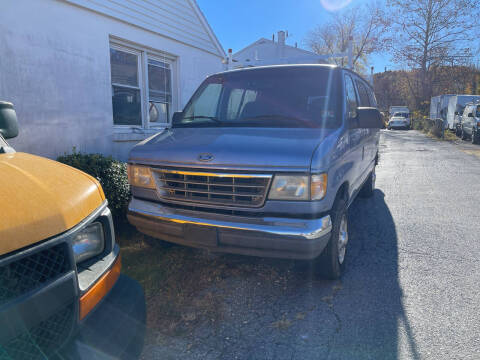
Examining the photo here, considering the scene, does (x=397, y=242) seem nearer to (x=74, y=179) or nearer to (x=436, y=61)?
(x=74, y=179)

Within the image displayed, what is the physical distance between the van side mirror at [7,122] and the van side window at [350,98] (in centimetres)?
302

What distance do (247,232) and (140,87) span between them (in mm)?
5278

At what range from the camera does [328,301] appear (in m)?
2.90

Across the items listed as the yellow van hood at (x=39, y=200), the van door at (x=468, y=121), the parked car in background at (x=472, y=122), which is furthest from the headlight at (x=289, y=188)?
the van door at (x=468, y=121)

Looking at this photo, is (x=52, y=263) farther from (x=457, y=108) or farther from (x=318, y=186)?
(x=457, y=108)

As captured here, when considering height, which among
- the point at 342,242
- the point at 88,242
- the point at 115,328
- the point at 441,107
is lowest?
the point at 342,242

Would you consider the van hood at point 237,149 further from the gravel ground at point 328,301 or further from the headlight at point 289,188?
the gravel ground at point 328,301

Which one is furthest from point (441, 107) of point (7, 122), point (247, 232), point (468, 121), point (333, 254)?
point (7, 122)

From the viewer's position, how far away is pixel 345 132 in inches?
128

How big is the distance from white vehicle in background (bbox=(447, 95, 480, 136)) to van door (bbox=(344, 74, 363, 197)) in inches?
808

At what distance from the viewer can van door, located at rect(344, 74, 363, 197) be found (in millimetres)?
3449

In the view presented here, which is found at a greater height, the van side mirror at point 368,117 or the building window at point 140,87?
the building window at point 140,87

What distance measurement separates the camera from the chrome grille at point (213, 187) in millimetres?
2613

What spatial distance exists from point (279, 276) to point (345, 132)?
5.17 feet
